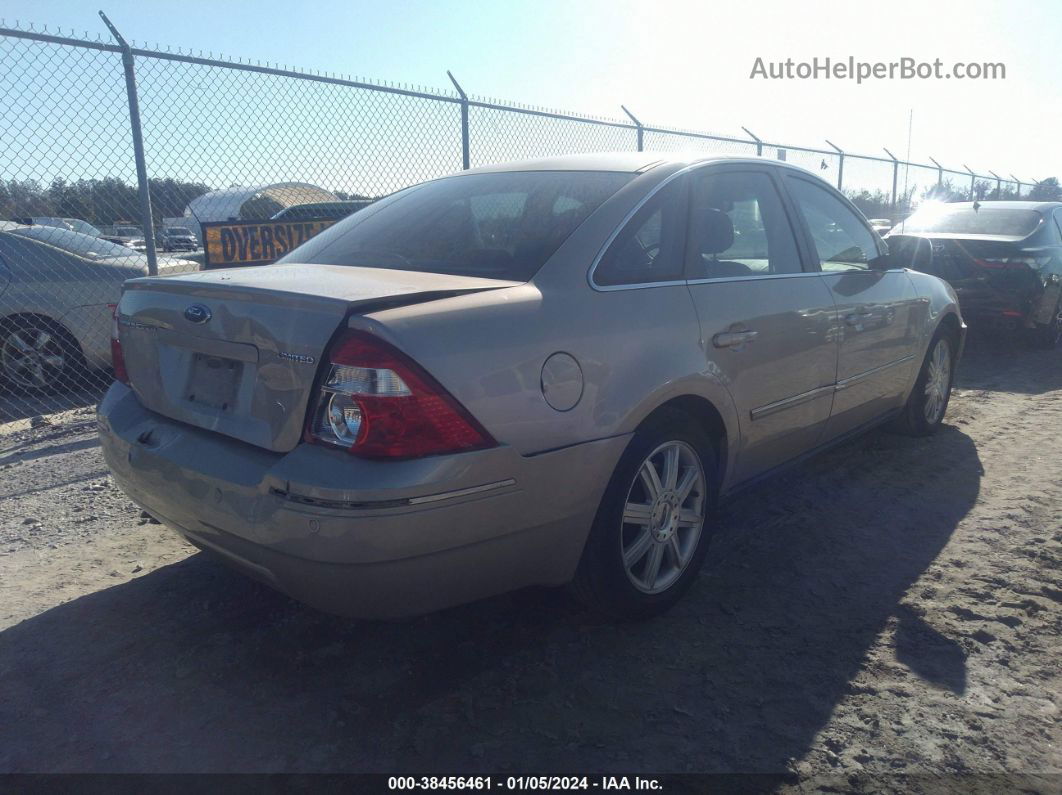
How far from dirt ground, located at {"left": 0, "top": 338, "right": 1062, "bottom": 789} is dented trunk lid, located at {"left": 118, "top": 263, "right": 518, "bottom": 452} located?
0.83 m

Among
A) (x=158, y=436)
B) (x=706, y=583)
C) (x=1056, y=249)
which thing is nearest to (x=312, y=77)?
(x=158, y=436)

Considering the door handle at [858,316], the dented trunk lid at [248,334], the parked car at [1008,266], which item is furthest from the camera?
the parked car at [1008,266]

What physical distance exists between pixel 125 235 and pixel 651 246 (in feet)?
15.3

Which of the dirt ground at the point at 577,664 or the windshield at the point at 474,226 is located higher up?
the windshield at the point at 474,226

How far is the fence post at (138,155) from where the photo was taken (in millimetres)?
5145

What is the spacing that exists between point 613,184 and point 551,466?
3.89 feet

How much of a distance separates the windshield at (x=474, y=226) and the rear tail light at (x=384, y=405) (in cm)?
61

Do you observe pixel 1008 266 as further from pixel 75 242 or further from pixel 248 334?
pixel 75 242

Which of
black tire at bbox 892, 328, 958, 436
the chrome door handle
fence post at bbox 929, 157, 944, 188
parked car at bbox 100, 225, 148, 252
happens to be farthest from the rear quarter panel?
fence post at bbox 929, 157, 944, 188

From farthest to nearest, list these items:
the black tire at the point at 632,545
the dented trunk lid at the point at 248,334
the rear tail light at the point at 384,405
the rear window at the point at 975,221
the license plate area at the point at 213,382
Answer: the rear window at the point at 975,221 → the black tire at the point at 632,545 → the license plate area at the point at 213,382 → the dented trunk lid at the point at 248,334 → the rear tail light at the point at 384,405

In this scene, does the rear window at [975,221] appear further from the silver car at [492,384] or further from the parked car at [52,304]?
the parked car at [52,304]

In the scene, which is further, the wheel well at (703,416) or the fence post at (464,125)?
the fence post at (464,125)

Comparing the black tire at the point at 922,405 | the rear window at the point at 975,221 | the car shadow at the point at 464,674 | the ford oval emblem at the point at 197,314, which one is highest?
the rear window at the point at 975,221

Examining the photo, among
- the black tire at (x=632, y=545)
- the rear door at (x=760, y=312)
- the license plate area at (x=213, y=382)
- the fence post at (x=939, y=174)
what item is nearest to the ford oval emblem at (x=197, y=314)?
the license plate area at (x=213, y=382)
